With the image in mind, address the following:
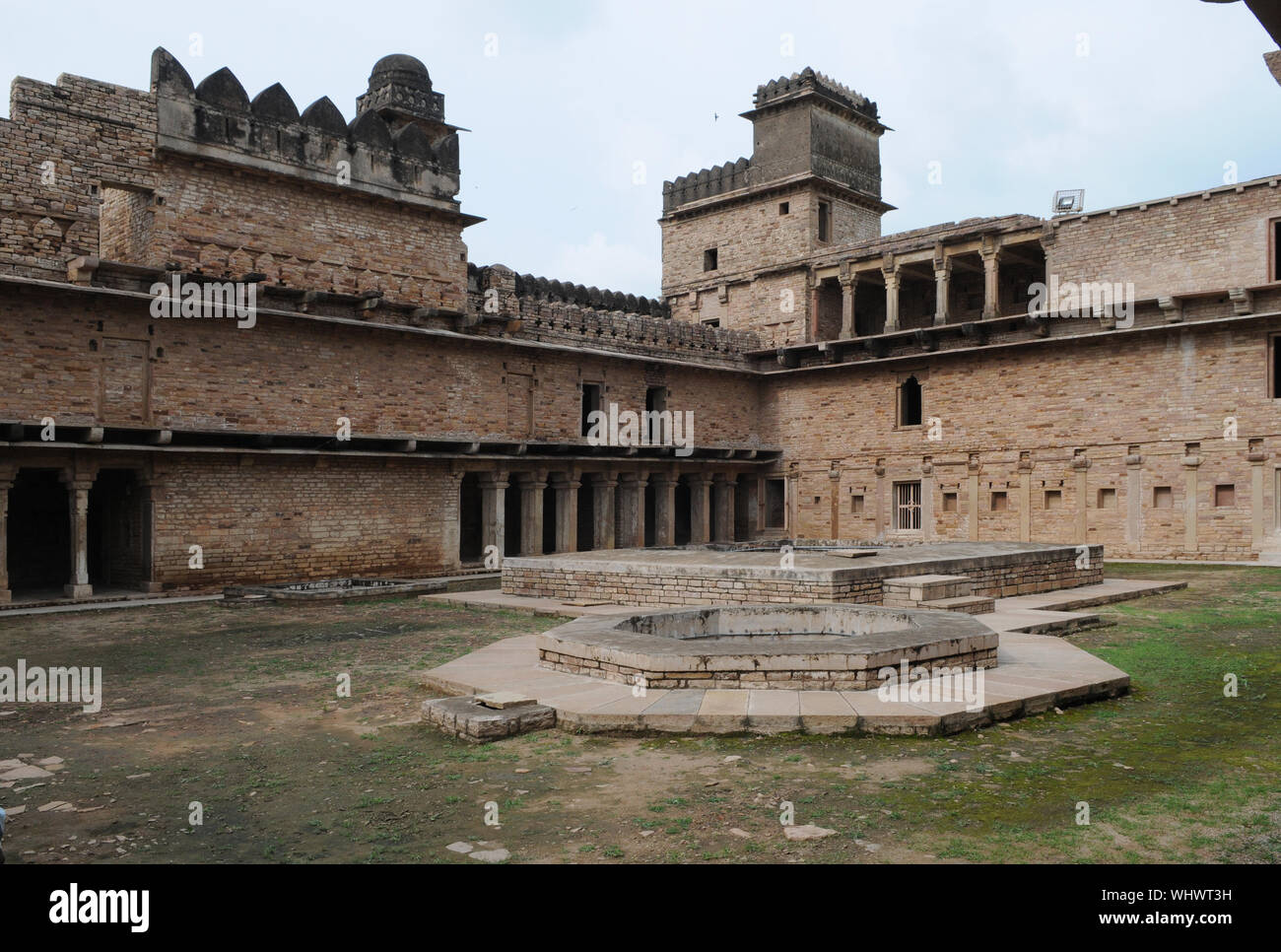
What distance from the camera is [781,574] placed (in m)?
12.4

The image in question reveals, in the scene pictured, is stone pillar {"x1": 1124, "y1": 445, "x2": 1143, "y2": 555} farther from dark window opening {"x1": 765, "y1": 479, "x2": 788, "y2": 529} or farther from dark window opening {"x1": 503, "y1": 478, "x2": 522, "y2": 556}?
dark window opening {"x1": 503, "y1": 478, "x2": 522, "y2": 556}

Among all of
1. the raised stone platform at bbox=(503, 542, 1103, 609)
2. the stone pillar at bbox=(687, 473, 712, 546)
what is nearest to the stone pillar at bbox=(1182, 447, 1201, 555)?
the raised stone platform at bbox=(503, 542, 1103, 609)

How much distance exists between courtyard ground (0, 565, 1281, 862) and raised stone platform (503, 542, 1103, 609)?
13.3ft

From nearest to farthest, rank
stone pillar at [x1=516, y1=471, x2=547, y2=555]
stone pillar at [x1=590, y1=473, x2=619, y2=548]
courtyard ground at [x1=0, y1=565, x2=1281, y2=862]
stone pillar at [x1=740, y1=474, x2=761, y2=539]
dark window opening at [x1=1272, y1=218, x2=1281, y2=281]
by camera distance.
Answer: courtyard ground at [x1=0, y1=565, x2=1281, y2=862]
dark window opening at [x1=1272, y1=218, x2=1281, y2=281]
stone pillar at [x1=516, y1=471, x2=547, y2=555]
stone pillar at [x1=590, y1=473, x2=619, y2=548]
stone pillar at [x1=740, y1=474, x2=761, y2=539]

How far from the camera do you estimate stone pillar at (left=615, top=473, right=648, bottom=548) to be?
83.0 feet

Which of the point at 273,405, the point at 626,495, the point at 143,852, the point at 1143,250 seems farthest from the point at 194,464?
the point at 1143,250

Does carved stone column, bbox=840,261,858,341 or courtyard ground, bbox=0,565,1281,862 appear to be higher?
carved stone column, bbox=840,261,858,341

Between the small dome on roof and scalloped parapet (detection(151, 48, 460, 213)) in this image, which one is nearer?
scalloped parapet (detection(151, 48, 460, 213))

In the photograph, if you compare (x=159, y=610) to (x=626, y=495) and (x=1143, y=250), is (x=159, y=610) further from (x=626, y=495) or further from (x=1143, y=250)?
(x=1143, y=250)

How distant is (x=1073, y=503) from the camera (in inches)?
882

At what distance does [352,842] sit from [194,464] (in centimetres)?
1432

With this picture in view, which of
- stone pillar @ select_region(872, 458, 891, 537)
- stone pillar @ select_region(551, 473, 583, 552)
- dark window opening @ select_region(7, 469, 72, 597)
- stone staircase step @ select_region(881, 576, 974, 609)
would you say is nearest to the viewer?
stone staircase step @ select_region(881, 576, 974, 609)

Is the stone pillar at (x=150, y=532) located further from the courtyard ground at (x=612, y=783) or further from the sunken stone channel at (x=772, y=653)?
the sunken stone channel at (x=772, y=653)
